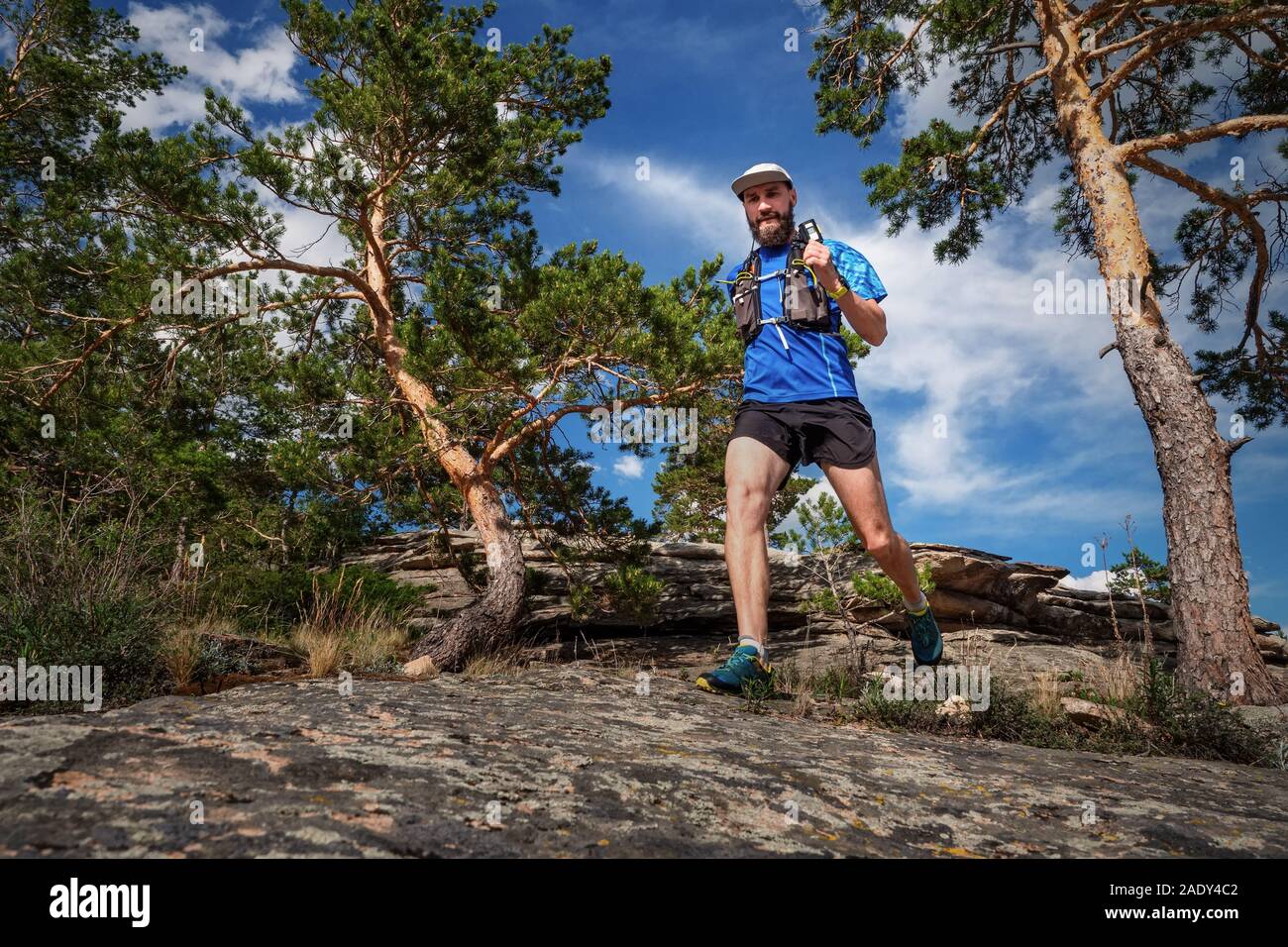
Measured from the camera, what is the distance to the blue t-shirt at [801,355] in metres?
3.98

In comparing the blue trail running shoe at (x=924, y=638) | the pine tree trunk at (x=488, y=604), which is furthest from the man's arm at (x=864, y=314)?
the pine tree trunk at (x=488, y=604)

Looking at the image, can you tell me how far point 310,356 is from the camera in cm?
814

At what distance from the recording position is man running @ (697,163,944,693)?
369cm

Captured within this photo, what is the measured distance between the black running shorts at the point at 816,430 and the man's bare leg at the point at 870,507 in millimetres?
54

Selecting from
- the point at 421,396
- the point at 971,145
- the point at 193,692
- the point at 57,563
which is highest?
the point at 971,145

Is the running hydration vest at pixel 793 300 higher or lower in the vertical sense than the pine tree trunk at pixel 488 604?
higher

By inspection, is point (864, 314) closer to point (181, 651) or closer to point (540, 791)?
point (540, 791)

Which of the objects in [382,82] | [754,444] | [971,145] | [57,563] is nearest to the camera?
[754,444]

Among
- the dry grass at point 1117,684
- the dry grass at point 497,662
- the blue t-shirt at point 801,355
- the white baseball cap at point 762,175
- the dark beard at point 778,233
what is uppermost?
the white baseball cap at point 762,175

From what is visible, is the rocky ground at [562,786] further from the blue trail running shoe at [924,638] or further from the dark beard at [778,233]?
the dark beard at [778,233]
